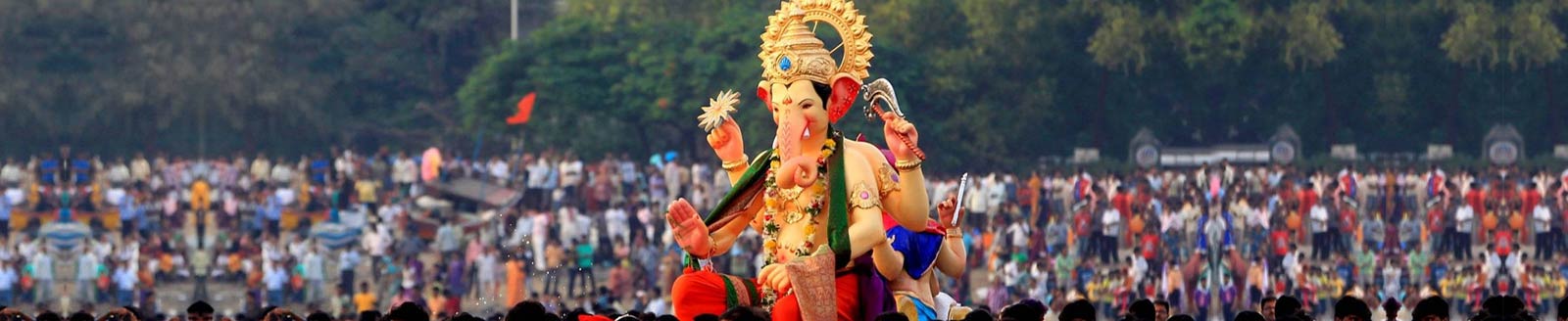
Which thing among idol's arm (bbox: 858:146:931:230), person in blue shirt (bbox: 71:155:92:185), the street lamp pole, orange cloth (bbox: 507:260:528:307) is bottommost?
idol's arm (bbox: 858:146:931:230)

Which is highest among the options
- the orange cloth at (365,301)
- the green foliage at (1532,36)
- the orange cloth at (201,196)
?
the green foliage at (1532,36)

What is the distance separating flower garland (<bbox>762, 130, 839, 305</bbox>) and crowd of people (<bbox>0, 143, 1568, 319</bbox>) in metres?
26.3

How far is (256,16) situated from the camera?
235 feet

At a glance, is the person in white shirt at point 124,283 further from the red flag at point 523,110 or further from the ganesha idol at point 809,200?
the ganesha idol at point 809,200

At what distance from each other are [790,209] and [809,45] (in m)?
0.96

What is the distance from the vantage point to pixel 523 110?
67500 millimetres

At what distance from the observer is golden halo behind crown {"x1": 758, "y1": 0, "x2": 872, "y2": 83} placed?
19719 mm

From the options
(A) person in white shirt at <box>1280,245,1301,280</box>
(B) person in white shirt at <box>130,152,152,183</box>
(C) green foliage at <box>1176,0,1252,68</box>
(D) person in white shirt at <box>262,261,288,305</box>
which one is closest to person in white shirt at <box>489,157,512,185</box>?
(B) person in white shirt at <box>130,152,152,183</box>

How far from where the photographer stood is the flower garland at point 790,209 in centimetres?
1945

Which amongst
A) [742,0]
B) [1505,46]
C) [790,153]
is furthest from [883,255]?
[742,0]

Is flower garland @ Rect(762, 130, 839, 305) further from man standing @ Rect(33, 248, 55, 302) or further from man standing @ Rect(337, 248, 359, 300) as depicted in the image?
man standing @ Rect(33, 248, 55, 302)

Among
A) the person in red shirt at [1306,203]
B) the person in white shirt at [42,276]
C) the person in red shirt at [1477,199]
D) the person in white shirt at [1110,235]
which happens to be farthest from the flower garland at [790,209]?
the person in white shirt at [42,276]

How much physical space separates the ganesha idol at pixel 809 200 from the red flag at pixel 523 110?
47575 mm

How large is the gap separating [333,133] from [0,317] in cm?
4976
